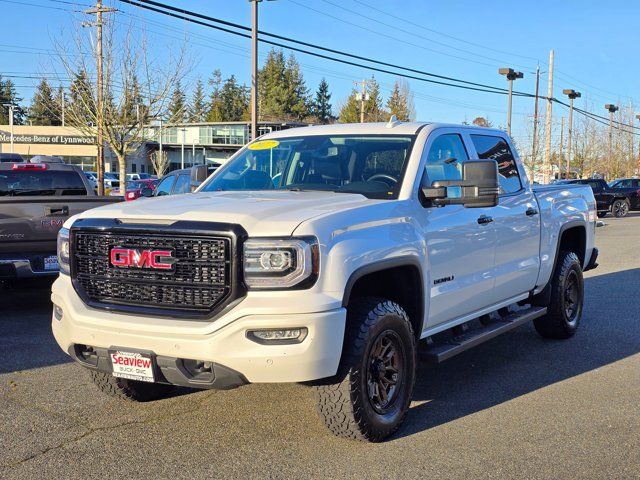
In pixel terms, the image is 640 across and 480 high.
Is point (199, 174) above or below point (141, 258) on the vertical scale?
above

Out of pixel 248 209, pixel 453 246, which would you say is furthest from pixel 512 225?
pixel 248 209

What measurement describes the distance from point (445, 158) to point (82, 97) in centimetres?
1864

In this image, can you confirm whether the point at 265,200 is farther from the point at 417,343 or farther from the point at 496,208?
the point at 496,208

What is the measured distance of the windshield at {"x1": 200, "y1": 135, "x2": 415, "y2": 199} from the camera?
5.04 meters

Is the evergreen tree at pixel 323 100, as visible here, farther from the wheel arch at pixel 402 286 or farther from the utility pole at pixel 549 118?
the wheel arch at pixel 402 286

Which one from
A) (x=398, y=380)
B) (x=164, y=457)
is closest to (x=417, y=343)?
(x=398, y=380)

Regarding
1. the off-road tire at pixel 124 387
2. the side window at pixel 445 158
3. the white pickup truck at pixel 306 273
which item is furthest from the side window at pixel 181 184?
the off-road tire at pixel 124 387

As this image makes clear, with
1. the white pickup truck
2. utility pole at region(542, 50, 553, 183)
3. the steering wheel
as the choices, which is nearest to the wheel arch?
the white pickup truck

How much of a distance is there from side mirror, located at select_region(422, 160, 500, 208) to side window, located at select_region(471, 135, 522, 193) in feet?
3.86

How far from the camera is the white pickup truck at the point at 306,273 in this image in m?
3.82

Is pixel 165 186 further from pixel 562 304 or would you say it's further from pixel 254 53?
pixel 562 304

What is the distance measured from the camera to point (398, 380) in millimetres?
4551

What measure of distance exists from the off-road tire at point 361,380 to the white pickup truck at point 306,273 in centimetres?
Result: 1

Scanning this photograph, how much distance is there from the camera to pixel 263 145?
5.93 metres
